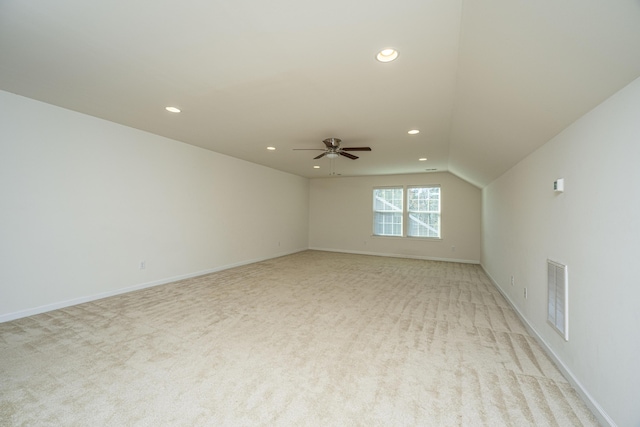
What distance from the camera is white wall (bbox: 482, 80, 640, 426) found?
1371 millimetres

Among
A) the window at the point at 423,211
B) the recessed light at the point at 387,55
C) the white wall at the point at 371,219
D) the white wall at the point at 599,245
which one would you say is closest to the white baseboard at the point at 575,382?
the white wall at the point at 599,245

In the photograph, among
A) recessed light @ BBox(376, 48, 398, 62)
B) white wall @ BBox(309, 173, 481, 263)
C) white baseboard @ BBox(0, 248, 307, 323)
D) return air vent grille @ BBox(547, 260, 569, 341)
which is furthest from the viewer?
white wall @ BBox(309, 173, 481, 263)

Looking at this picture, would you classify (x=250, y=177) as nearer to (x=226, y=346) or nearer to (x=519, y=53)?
(x=226, y=346)

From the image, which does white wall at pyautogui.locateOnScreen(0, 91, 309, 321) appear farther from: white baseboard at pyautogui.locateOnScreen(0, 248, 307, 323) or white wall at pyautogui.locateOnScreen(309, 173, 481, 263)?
white wall at pyautogui.locateOnScreen(309, 173, 481, 263)

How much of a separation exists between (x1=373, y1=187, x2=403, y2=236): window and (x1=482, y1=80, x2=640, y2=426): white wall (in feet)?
17.2

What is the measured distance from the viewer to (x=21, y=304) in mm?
2982

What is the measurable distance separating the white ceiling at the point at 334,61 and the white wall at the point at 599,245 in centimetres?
22

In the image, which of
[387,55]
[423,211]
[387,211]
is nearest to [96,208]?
[387,55]

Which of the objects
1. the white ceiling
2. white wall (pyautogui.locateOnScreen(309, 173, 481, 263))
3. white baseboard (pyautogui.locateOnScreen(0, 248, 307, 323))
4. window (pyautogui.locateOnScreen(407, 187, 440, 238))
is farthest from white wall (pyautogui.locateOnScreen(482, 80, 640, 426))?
white baseboard (pyautogui.locateOnScreen(0, 248, 307, 323))

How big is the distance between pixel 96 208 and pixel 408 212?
7215 millimetres

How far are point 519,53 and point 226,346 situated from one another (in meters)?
3.17

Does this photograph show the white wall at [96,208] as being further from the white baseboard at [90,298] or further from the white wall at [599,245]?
the white wall at [599,245]

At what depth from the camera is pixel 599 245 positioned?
5.43 feet

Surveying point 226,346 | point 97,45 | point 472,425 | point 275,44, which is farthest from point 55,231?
point 472,425
